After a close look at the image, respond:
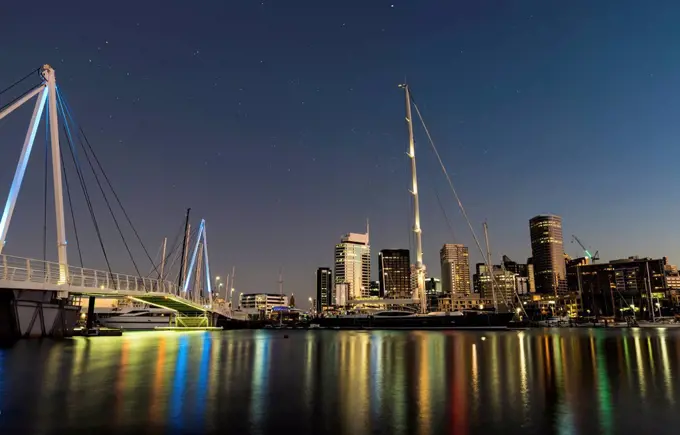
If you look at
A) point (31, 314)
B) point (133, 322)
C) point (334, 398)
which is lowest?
point (133, 322)

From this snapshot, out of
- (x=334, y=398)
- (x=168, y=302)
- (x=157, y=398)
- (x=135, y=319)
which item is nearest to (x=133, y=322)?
(x=135, y=319)

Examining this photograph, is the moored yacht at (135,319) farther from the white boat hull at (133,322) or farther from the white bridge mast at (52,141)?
the white bridge mast at (52,141)

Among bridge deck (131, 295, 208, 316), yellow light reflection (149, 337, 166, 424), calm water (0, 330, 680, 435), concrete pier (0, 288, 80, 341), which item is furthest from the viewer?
bridge deck (131, 295, 208, 316)

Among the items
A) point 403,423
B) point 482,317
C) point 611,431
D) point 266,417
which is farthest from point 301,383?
point 482,317

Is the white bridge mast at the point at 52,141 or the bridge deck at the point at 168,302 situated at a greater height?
the white bridge mast at the point at 52,141

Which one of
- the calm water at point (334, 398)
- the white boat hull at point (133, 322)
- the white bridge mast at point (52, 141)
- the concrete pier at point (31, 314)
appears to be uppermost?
the white bridge mast at point (52, 141)

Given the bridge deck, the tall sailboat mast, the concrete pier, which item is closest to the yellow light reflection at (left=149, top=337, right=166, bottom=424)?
the concrete pier

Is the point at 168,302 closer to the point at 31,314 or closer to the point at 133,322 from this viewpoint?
→ the point at 31,314

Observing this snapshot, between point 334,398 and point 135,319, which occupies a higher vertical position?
point 334,398

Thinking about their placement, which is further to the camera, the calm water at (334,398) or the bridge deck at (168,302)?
the bridge deck at (168,302)

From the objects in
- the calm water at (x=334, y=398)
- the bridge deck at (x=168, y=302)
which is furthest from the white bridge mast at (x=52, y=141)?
the bridge deck at (x=168, y=302)

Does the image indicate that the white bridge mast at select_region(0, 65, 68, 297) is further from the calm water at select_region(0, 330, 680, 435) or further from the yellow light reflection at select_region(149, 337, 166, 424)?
the yellow light reflection at select_region(149, 337, 166, 424)

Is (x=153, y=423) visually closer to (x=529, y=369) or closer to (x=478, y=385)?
(x=478, y=385)

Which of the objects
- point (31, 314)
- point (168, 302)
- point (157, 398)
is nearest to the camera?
point (157, 398)
